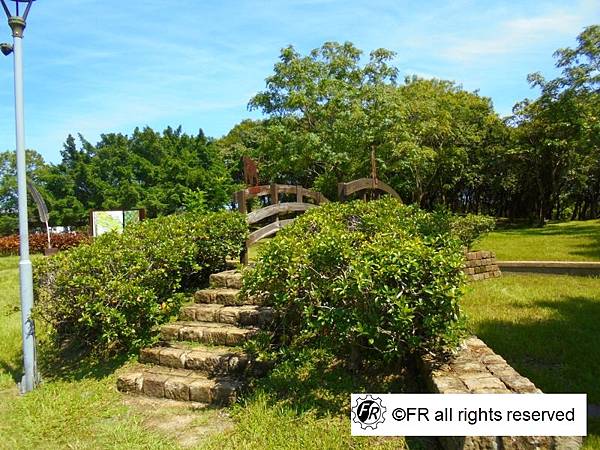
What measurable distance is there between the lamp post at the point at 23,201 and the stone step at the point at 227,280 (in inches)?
84.9

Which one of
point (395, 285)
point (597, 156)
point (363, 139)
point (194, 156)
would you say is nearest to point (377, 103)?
point (363, 139)

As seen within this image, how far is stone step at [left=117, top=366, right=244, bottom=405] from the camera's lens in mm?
3986

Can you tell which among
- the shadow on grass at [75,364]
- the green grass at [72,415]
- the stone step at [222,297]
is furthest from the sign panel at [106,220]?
the green grass at [72,415]

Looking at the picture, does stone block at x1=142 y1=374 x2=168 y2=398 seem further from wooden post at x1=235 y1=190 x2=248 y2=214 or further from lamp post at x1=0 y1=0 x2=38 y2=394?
wooden post at x1=235 y1=190 x2=248 y2=214

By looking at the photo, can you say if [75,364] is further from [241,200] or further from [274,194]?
[274,194]

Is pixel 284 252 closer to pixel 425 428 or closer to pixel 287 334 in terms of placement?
pixel 287 334

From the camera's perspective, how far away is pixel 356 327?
339 cm

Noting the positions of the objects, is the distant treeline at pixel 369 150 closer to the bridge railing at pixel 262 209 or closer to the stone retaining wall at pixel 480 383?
the bridge railing at pixel 262 209

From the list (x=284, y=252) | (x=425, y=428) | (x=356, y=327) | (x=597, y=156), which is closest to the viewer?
(x=425, y=428)

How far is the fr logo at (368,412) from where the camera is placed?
3021 mm

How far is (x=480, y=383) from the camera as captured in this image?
301cm

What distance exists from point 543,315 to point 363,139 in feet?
38.8

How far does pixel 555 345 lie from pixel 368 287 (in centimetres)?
274

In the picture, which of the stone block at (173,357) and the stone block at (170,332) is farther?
the stone block at (170,332)
